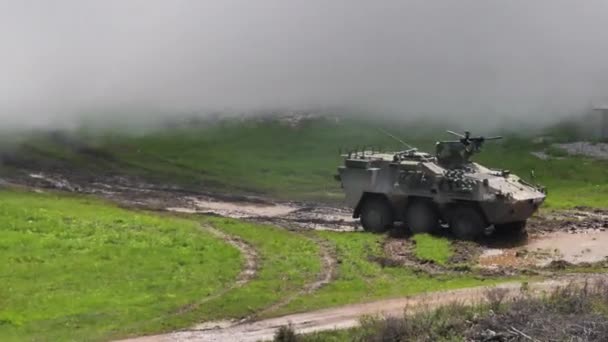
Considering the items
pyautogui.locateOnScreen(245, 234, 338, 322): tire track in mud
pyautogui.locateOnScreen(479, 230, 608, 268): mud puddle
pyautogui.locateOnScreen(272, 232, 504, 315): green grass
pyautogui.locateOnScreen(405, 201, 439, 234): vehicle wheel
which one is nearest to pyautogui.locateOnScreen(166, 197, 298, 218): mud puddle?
pyautogui.locateOnScreen(245, 234, 338, 322): tire track in mud

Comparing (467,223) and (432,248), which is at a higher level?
(467,223)

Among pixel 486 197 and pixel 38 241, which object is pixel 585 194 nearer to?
pixel 486 197

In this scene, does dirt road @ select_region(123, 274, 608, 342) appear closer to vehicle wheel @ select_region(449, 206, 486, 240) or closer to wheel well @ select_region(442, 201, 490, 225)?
wheel well @ select_region(442, 201, 490, 225)

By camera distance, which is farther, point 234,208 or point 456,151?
point 234,208

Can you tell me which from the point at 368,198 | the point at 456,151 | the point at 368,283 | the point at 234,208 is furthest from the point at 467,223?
the point at 234,208

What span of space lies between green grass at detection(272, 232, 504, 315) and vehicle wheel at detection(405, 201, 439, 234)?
199 inches

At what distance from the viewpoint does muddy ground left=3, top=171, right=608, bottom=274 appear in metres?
36.2

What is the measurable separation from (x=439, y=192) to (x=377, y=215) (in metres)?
3.91

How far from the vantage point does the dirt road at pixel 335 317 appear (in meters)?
25.7

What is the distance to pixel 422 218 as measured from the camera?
42344 millimetres

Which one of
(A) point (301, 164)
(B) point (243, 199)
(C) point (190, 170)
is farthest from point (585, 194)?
(C) point (190, 170)

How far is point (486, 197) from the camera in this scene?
131 feet

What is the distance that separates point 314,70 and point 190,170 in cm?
5275

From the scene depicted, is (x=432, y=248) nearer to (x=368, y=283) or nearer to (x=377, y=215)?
(x=377, y=215)
